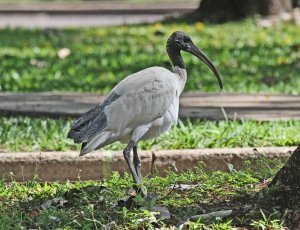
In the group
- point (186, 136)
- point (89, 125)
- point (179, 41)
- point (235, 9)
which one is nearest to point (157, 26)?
point (235, 9)

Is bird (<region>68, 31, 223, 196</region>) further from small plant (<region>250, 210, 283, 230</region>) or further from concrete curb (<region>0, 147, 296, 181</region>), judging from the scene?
concrete curb (<region>0, 147, 296, 181</region>)

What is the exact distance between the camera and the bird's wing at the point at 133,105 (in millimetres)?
6406

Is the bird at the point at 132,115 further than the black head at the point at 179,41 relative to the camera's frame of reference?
No

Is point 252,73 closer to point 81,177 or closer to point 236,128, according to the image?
point 236,128

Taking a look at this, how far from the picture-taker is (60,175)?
7.76m

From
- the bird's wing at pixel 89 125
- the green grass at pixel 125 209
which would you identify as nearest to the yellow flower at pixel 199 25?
the green grass at pixel 125 209

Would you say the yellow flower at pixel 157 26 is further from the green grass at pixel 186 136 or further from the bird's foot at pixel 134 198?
the bird's foot at pixel 134 198

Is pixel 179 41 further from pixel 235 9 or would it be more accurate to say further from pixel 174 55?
pixel 235 9

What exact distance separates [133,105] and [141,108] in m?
0.06

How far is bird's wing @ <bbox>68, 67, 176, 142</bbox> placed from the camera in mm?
6406

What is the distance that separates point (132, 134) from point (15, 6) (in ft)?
68.5

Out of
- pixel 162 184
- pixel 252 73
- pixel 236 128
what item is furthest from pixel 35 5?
pixel 162 184

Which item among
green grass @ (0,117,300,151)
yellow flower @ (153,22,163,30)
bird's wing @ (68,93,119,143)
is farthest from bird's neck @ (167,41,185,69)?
yellow flower @ (153,22,163,30)

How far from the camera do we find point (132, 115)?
Answer: 6.50 m
